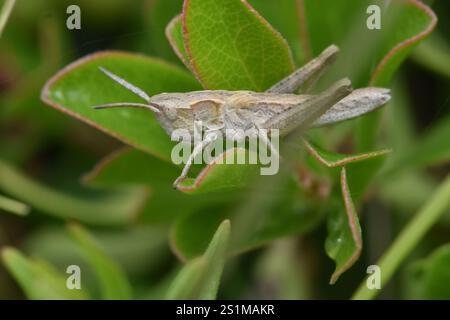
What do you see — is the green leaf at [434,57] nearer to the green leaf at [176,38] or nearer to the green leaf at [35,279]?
the green leaf at [176,38]

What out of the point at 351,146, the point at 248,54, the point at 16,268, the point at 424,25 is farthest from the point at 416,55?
the point at 16,268

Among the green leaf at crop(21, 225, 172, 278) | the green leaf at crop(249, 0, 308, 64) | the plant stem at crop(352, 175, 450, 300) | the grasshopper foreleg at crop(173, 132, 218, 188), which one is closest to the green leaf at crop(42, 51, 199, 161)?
the grasshopper foreleg at crop(173, 132, 218, 188)

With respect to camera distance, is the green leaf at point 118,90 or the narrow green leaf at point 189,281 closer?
the narrow green leaf at point 189,281

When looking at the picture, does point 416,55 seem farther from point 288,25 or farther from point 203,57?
point 203,57

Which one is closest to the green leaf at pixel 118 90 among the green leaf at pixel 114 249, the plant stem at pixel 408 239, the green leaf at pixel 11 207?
the green leaf at pixel 11 207

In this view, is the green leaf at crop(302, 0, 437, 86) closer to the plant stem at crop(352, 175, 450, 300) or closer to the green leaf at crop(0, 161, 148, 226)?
the plant stem at crop(352, 175, 450, 300)

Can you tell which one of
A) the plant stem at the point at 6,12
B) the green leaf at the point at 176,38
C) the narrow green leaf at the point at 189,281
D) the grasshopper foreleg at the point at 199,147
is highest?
the plant stem at the point at 6,12
